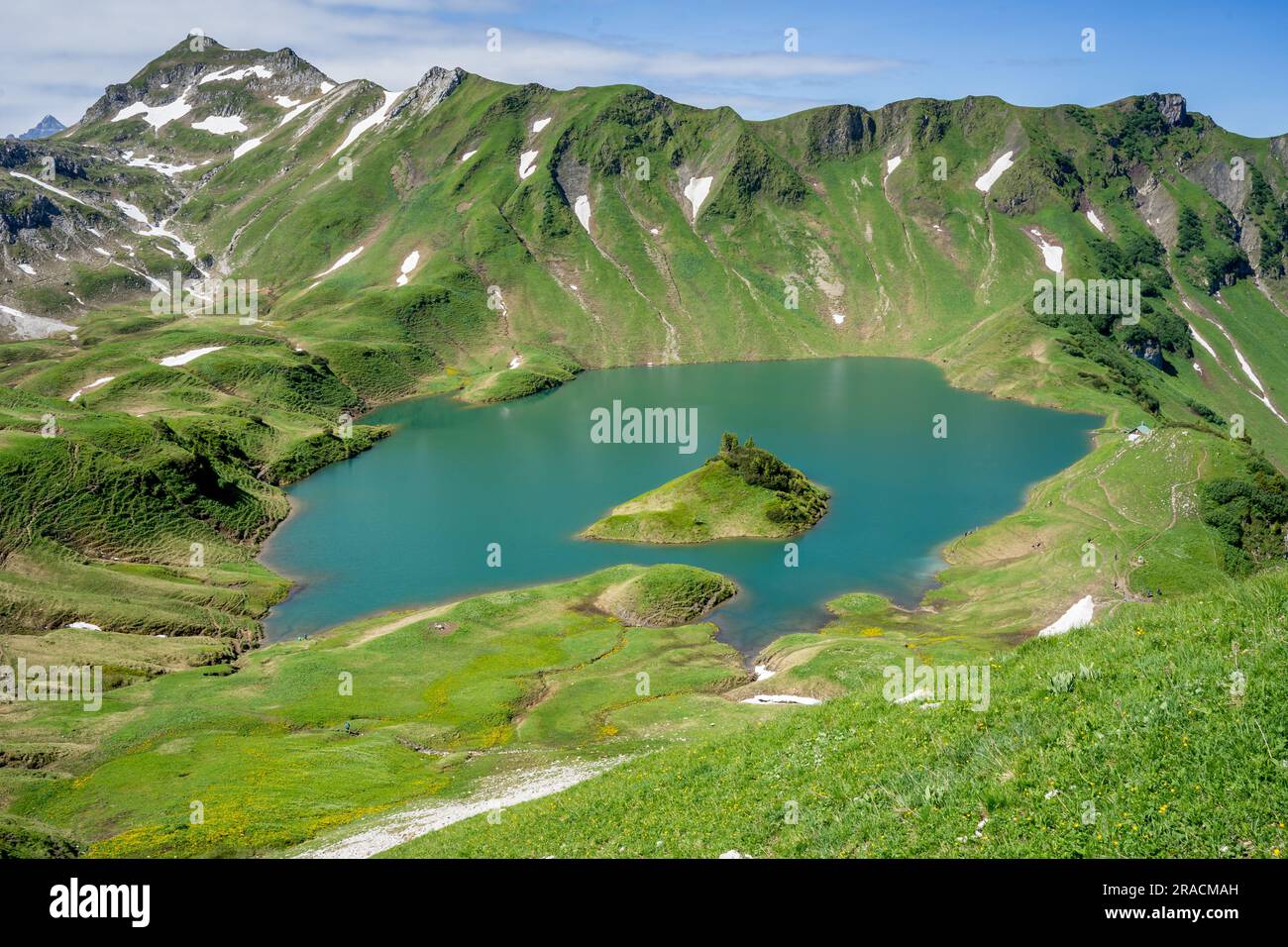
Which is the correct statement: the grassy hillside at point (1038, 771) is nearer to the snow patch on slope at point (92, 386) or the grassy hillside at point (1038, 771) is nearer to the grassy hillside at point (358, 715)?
the grassy hillside at point (358, 715)

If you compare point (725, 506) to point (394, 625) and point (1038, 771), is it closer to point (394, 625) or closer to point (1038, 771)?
point (394, 625)

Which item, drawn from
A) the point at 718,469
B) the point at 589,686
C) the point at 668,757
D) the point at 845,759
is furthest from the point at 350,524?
the point at 845,759

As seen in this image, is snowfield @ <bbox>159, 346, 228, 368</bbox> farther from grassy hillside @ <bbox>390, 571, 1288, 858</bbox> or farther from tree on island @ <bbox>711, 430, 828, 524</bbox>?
grassy hillside @ <bbox>390, 571, 1288, 858</bbox>

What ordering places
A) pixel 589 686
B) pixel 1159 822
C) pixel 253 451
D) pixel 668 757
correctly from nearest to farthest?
pixel 1159 822
pixel 668 757
pixel 589 686
pixel 253 451

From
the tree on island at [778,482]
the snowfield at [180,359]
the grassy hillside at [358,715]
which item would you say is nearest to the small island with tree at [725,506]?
the tree on island at [778,482]

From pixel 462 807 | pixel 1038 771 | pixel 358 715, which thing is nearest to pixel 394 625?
pixel 358 715

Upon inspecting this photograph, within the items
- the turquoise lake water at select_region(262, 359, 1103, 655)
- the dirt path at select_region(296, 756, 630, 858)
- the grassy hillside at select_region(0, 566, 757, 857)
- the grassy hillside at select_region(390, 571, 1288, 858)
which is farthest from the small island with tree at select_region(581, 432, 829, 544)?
the grassy hillside at select_region(390, 571, 1288, 858)
